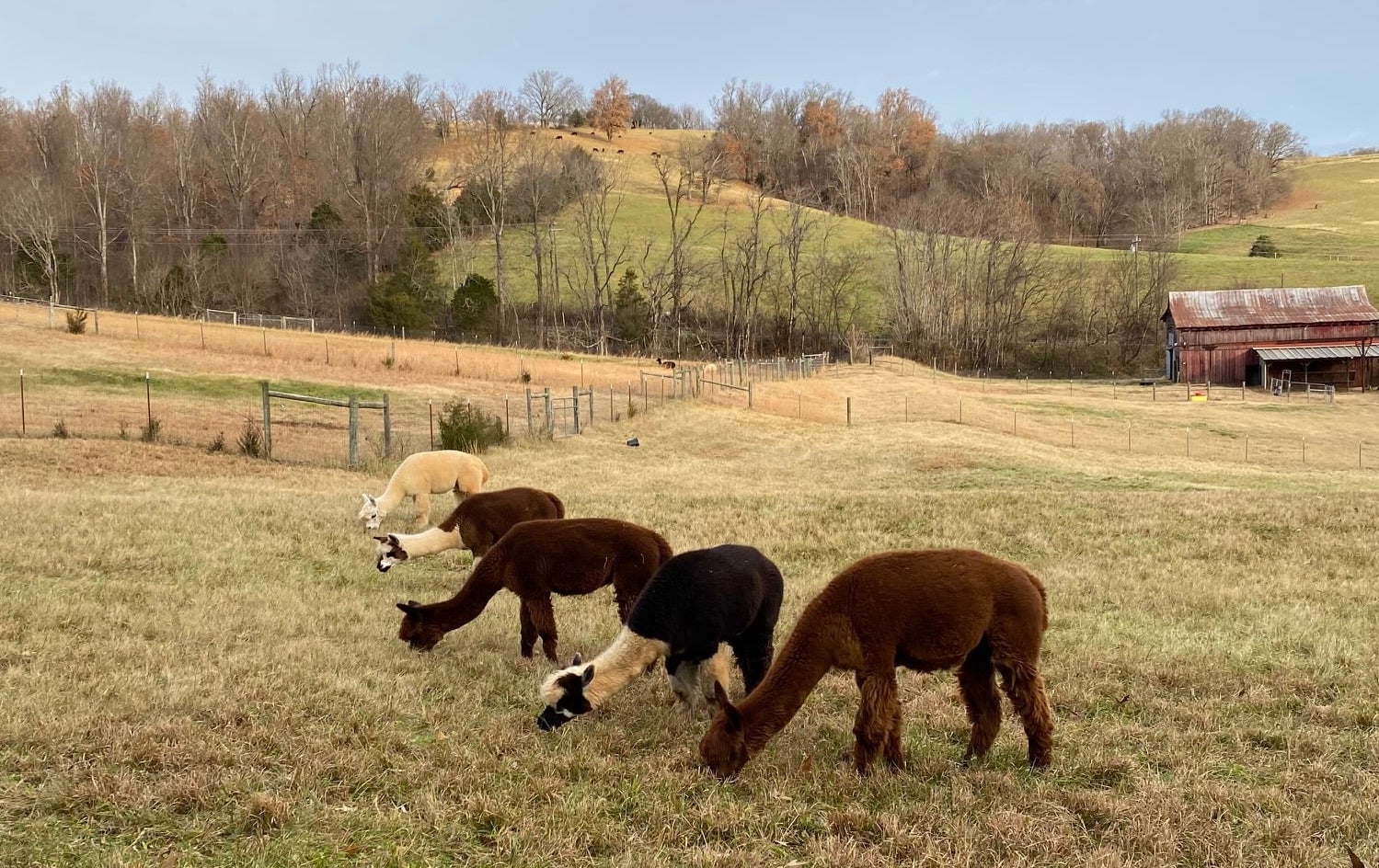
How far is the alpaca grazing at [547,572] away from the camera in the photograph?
704 centimetres

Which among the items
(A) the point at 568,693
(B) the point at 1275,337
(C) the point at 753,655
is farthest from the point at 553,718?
(B) the point at 1275,337

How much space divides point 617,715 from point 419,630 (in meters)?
2.06

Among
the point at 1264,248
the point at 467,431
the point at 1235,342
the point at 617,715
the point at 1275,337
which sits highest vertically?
the point at 1264,248

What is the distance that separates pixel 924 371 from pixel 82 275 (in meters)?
63.2

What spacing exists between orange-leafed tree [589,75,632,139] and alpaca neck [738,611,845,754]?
12940 cm

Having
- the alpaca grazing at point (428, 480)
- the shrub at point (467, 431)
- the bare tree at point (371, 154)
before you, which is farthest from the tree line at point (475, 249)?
the alpaca grazing at point (428, 480)

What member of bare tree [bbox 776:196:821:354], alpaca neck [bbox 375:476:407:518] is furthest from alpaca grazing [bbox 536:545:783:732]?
bare tree [bbox 776:196:821:354]

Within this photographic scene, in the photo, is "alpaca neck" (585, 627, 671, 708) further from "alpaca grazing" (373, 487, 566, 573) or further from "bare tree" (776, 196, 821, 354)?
"bare tree" (776, 196, 821, 354)

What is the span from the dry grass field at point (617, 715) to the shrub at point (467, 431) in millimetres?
6999

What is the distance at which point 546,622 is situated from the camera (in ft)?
23.3

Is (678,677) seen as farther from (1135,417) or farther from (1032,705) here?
(1135,417)

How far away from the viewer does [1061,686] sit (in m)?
6.69

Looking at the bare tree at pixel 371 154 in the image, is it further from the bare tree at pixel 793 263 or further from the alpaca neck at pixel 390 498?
the alpaca neck at pixel 390 498

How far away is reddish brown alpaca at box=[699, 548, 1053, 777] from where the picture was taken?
5.09 m
